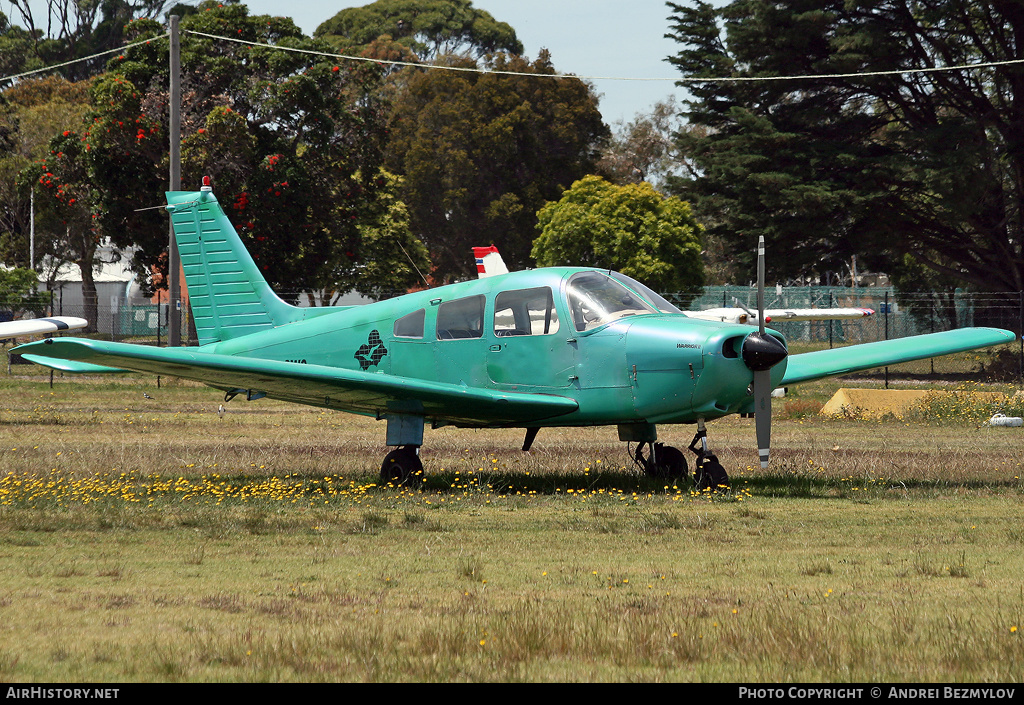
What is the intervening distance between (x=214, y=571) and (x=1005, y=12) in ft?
131

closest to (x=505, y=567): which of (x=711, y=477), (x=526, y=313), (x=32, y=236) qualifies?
(x=711, y=477)

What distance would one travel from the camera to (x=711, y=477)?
1259 cm

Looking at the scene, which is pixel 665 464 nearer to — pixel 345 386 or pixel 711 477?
pixel 711 477

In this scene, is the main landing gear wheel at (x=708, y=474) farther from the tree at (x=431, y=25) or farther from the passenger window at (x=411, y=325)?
the tree at (x=431, y=25)

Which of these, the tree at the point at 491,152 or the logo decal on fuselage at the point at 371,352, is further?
the tree at the point at 491,152

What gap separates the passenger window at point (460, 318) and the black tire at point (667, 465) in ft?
8.68

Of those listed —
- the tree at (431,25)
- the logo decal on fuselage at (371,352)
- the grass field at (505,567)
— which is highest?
the tree at (431,25)

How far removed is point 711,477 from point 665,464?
51.0 inches

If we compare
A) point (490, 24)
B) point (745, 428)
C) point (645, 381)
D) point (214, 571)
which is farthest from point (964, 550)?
point (490, 24)

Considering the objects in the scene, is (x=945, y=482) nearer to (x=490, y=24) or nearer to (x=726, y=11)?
(x=726, y=11)

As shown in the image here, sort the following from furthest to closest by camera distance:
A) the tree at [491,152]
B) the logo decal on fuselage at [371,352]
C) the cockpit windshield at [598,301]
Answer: the tree at [491,152] < the logo decal on fuselage at [371,352] < the cockpit windshield at [598,301]

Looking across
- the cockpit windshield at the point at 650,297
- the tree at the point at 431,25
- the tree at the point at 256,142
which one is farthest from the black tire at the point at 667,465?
the tree at the point at 431,25

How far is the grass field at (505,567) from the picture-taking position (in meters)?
5.66

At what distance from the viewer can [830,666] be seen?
547 cm
